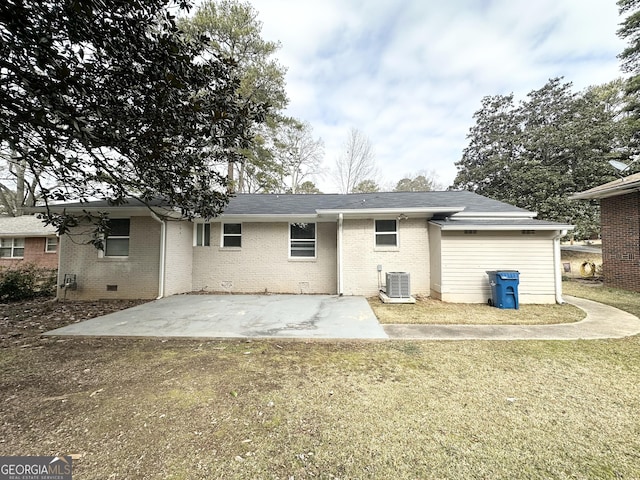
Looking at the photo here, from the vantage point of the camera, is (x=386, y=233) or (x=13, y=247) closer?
(x=386, y=233)

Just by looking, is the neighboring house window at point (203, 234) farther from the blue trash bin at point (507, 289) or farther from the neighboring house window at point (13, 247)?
the neighboring house window at point (13, 247)

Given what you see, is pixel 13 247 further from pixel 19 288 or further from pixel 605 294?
pixel 605 294

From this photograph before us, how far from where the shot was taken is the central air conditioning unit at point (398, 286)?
7707 mm

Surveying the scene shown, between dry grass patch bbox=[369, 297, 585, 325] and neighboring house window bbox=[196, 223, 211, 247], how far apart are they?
20.7ft

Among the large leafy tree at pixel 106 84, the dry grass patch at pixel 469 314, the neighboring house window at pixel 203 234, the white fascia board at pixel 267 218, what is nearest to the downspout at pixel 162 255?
the neighboring house window at pixel 203 234

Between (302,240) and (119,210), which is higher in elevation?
(119,210)

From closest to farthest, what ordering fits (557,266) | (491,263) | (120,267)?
(557,266) → (491,263) → (120,267)

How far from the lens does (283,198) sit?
1145cm

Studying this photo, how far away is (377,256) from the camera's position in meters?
8.62

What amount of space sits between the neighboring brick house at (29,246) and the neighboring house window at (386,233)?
18646mm

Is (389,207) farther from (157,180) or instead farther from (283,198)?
(157,180)

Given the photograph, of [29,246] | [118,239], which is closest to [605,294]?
[118,239]

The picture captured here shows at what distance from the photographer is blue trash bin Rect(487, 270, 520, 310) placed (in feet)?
22.8

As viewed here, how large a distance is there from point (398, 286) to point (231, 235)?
19.9 feet
